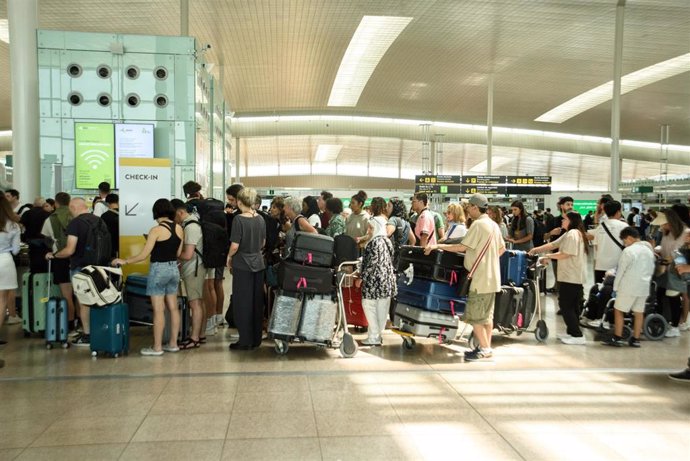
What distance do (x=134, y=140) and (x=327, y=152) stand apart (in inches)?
1340

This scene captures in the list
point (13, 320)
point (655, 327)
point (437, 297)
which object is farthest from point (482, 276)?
point (13, 320)

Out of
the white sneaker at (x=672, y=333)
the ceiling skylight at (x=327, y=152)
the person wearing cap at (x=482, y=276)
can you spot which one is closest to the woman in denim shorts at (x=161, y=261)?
the person wearing cap at (x=482, y=276)

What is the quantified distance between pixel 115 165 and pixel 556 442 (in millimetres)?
6870

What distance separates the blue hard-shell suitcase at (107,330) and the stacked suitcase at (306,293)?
5.00 feet

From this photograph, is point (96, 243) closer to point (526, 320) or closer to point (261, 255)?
point (261, 255)

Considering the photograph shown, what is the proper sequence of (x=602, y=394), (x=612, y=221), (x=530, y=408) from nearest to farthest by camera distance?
(x=530, y=408), (x=602, y=394), (x=612, y=221)

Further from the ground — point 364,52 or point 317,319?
point 364,52

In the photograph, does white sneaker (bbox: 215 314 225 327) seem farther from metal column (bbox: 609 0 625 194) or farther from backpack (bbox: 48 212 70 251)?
metal column (bbox: 609 0 625 194)

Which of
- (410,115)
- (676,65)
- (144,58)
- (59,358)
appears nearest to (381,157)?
(410,115)

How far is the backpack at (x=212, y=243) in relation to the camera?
285 inches

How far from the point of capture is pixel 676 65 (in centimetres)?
2275

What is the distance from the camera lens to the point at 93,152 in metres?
8.73

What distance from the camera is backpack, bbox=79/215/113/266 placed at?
6.91 m

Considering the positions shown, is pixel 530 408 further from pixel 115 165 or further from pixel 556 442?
pixel 115 165
